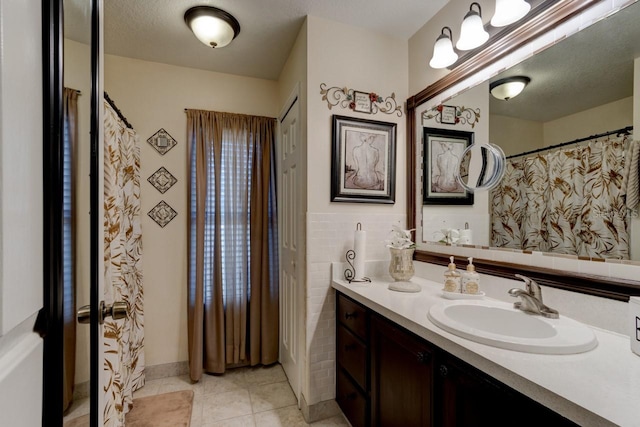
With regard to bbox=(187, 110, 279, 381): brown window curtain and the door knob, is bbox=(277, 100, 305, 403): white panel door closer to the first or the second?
bbox=(187, 110, 279, 381): brown window curtain

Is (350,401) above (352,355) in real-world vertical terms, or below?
below

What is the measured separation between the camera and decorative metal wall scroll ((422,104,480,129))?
1625 millimetres

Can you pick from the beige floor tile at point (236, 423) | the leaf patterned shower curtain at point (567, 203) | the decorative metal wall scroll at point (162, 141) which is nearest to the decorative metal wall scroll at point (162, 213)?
the decorative metal wall scroll at point (162, 141)

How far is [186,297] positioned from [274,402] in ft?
3.60

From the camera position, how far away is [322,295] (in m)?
1.88

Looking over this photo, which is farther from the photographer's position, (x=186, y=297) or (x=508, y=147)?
(x=186, y=297)

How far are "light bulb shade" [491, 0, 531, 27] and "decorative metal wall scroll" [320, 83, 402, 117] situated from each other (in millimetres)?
781

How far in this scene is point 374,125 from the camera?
1.98 m

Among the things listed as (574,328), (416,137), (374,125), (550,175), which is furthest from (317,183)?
(574,328)

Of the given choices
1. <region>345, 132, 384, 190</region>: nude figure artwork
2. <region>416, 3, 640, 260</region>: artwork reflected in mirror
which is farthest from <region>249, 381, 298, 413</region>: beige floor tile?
<region>416, 3, 640, 260</region>: artwork reflected in mirror

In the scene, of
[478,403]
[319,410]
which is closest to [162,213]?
[319,410]

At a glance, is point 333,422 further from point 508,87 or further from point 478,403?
point 508,87

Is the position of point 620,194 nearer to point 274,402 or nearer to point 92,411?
point 92,411

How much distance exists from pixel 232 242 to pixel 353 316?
52.3 inches
